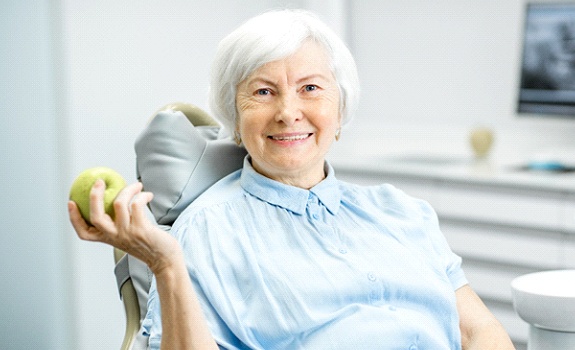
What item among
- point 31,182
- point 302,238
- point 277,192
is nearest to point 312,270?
point 302,238

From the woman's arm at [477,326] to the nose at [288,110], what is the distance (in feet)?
1.66

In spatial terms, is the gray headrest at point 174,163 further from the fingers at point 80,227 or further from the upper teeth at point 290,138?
the fingers at point 80,227

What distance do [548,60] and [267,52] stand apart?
228 cm

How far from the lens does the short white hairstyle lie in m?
1.63

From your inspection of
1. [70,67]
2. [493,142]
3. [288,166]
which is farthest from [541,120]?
[288,166]

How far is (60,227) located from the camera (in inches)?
112

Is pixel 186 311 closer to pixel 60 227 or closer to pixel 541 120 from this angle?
pixel 60 227

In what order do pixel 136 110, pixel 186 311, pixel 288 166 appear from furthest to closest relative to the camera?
pixel 136 110 < pixel 288 166 < pixel 186 311

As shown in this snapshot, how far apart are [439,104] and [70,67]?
1.86 m

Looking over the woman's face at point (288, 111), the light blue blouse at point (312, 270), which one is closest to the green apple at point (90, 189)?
the light blue blouse at point (312, 270)

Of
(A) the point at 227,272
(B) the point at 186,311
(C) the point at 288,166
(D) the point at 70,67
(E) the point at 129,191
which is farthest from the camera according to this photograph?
(D) the point at 70,67

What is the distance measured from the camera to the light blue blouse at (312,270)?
1.54m

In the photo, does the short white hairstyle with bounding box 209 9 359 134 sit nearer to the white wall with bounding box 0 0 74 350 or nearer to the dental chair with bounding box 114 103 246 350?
the dental chair with bounding box 114 103 246 350

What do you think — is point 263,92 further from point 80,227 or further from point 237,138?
point 80,227
